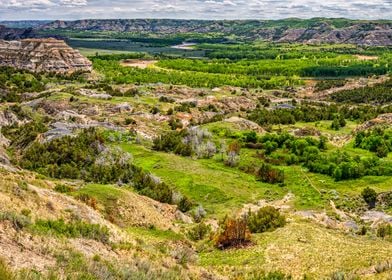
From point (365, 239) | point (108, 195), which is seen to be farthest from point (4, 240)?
point (365, 239)

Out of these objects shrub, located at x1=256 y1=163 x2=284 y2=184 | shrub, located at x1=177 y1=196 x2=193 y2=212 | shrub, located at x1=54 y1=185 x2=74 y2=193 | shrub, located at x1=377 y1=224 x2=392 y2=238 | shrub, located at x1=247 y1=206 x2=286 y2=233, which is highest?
shrub, located at x1=54 y1=185 x2=74 y2=193

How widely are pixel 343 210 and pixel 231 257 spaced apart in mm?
21132

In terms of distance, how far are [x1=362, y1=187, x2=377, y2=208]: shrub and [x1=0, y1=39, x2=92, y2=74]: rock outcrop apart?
112m

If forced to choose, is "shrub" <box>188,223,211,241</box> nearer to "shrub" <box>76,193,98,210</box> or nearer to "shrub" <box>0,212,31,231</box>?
"shrub" <box>76,193,98,210</box>

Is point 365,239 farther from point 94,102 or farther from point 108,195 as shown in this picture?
point 94,102

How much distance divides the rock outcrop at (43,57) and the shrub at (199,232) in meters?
118

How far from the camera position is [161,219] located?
35406 mm

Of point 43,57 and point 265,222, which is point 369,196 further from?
point 43,57

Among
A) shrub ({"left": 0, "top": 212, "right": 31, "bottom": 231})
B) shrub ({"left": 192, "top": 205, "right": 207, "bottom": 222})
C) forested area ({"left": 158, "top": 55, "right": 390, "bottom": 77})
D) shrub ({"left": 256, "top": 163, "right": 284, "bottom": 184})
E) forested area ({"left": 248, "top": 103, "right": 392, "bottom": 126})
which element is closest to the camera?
shrub ({"left": 0, "top": 212, "right": 31, "bottom": 231})

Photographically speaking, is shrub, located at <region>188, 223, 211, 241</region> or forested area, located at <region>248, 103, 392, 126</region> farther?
forested area, located at <region>248, 103, 392, 126</region>

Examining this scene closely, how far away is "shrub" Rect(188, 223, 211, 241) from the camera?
32875 millimetres

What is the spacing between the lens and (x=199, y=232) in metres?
33.3

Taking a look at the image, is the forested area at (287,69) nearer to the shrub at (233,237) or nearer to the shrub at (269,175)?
the shrub at (269,175)

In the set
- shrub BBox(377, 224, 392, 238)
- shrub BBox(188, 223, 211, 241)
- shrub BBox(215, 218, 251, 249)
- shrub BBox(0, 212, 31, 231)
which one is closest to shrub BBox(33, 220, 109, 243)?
shrub BBox(0, 212, 31, 231)
